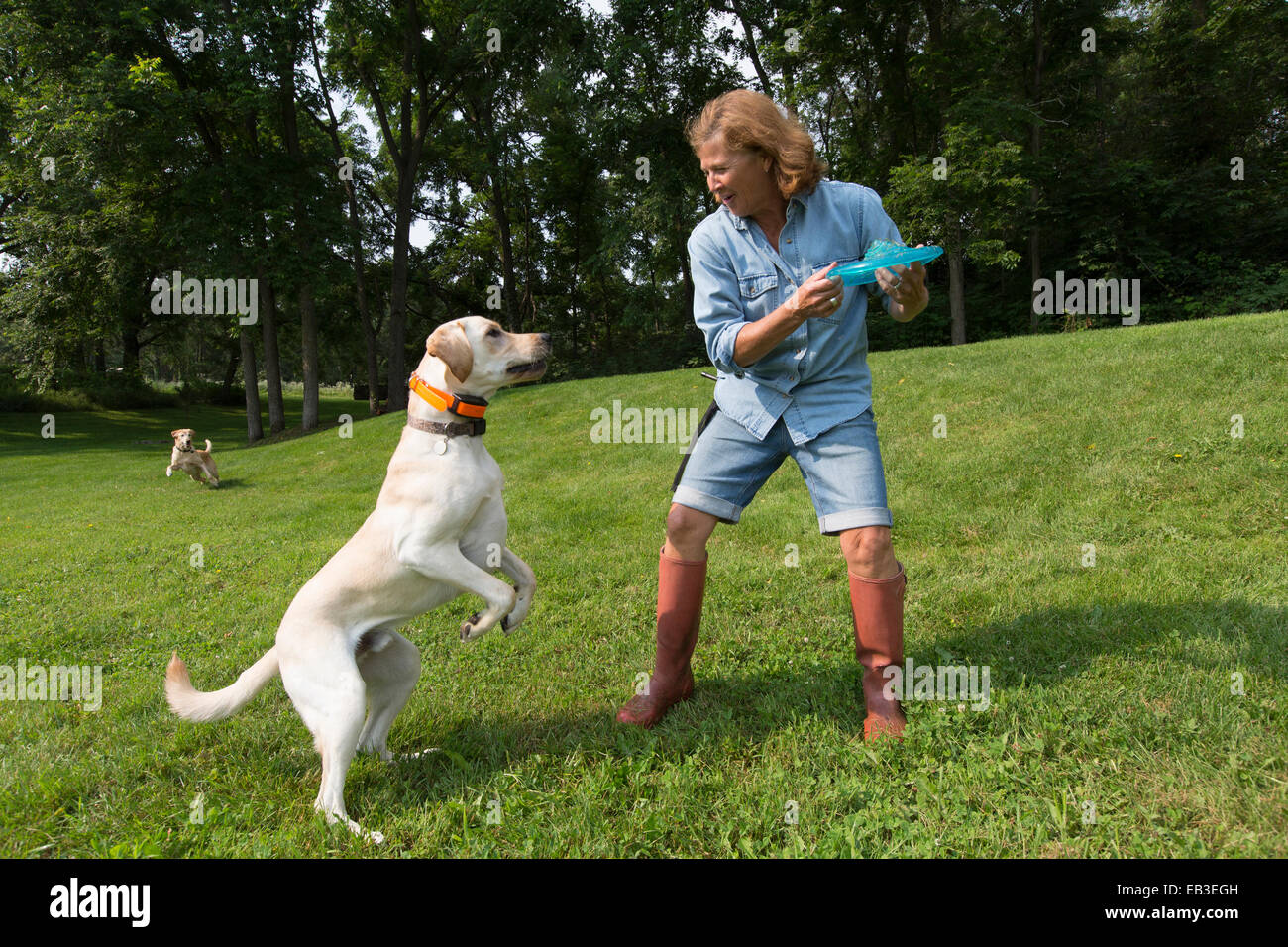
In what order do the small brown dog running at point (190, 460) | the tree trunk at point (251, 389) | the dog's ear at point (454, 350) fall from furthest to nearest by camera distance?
1. the tree trunk at point (251, 389)
2. the small brown dog running at point (190, 460)
3. the dog's ear at point (454, 350)

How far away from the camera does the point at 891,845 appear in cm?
228

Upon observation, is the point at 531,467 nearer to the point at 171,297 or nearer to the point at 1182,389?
the point at 1182,389

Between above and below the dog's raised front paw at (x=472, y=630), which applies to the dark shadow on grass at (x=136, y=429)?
above

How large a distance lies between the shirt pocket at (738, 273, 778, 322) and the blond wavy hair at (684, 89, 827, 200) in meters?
0.37

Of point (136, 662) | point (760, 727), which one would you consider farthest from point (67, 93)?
point (760, 727)

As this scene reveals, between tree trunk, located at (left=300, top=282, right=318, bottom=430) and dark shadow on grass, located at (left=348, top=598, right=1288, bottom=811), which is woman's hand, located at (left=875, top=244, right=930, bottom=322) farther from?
tree trunk, located at (left=300, top=282, right=318, bottom=430)

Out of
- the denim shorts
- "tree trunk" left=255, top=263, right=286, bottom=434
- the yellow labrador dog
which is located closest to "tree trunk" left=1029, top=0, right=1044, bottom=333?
the denim shorts

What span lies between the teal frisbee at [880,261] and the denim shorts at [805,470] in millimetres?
594

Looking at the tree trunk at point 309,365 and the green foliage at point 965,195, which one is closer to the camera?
the green foliage at point 965,195

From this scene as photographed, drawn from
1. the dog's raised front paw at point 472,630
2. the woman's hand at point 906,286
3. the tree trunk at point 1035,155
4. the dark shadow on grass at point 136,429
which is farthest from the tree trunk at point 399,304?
the woman's hand at point 906,286

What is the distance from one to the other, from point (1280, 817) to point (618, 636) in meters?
3.05

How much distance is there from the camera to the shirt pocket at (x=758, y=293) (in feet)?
10.3

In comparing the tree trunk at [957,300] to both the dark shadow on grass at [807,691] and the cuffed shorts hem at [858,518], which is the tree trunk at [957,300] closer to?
the dark shadow on grass at [807,691]

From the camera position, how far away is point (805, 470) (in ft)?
10.3
